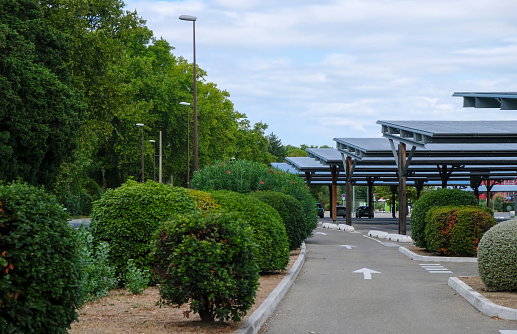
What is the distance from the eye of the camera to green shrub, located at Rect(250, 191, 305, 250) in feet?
75.2

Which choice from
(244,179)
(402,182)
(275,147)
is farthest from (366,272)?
(275,147)

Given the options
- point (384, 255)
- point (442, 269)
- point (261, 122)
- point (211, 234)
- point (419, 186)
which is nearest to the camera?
point (211, 234)

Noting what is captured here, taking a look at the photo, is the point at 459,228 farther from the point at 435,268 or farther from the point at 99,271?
the point at 99,271

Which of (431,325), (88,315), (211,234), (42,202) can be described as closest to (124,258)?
(88,315)

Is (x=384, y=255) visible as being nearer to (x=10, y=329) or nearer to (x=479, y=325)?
(x=479, y=325)

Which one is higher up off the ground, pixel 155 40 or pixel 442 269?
pixel 155 40

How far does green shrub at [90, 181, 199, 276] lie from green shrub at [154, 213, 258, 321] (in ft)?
11.1

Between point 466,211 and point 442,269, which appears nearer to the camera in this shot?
point 442,269

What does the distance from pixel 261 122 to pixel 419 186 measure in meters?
30.1

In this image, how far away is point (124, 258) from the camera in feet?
40.8

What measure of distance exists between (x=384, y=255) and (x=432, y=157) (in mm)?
16352

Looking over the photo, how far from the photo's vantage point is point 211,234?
343 inches

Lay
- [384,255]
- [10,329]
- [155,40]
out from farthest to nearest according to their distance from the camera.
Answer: [155,40] → [384,255] → [10,329]

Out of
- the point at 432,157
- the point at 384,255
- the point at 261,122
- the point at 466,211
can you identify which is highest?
the point at 261,122
